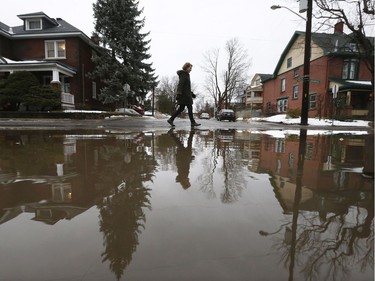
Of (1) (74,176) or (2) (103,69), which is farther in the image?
(2) (103,69)

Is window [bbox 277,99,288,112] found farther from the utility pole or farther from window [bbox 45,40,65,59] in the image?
window [bbox 45,40,65,59]

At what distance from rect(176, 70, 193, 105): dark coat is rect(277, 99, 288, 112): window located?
30.1 metres

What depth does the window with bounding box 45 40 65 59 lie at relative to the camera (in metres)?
26.0

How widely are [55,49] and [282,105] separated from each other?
27289 mm

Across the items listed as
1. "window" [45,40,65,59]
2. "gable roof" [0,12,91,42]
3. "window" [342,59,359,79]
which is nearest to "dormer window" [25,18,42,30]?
"gable roof" [0,12,91,42]

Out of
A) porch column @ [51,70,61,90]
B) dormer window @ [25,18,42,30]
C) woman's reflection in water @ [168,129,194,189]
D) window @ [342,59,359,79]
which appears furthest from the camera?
window @ [342,59,359,79]

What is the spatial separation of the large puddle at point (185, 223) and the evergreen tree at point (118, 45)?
23750 millimetres

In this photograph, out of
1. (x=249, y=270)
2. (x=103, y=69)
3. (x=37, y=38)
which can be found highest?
(x=37, y=38)

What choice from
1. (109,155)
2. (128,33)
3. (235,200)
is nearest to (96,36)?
(128,33)

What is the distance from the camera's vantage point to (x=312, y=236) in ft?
5.23

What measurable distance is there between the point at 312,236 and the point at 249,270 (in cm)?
53

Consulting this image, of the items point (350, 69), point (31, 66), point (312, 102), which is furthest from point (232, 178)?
point (350, 69)

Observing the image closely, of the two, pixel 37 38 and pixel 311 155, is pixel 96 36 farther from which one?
pixel 311 155

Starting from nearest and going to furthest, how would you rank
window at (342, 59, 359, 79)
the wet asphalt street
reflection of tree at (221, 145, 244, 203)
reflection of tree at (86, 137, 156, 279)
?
reflection of tree at (86, 137, 156, 279) → reflection of tree at (221, 145, 244, 203) → the wet asphalt street → window at (342, 59, 359, 79)
